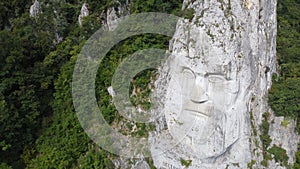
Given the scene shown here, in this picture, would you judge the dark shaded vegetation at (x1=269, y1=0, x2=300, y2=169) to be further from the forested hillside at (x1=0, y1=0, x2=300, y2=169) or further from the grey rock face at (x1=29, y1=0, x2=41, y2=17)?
the grey rock face at (x1=29, y1=0, x2=41, y2=17)

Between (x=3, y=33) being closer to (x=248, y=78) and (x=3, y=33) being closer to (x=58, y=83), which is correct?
Answer: (x=58, y=83)

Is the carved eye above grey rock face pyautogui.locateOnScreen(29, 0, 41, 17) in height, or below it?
below

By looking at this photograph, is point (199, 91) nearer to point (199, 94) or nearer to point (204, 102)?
point (199, 94)

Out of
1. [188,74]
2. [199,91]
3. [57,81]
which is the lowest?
[199,91]

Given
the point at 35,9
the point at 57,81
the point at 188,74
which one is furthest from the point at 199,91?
the point at 35,9

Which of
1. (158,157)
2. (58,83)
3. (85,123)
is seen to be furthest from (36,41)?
(158,157)

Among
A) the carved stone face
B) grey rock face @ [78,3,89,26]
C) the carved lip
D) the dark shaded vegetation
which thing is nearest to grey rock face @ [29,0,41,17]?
grey rock face @ [78,3,89,26]

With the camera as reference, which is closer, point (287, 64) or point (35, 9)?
point (287, 64)
